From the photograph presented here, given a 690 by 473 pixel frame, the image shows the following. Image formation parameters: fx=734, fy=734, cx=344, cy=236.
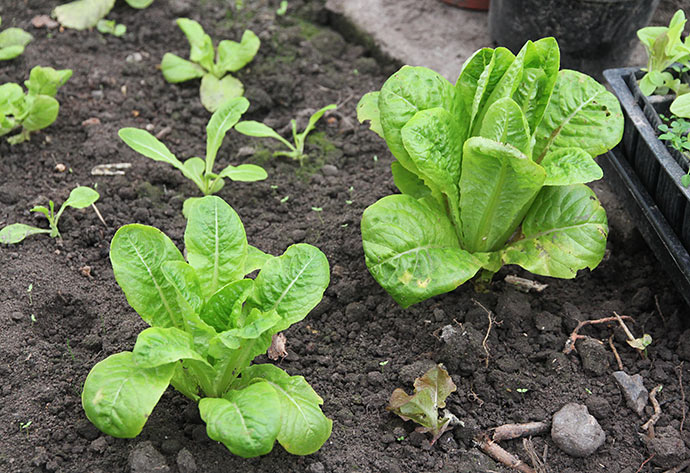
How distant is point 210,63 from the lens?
12.1 ft

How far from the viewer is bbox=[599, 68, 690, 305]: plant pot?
264cm

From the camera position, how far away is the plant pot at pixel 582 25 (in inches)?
136

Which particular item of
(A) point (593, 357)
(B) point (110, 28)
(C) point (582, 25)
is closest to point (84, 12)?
(B) point (110, 28)

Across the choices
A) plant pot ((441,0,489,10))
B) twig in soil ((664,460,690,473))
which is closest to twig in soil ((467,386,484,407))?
twig in soil ((664,460,690,473))

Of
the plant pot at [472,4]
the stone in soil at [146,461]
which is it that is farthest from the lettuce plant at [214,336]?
the plant pot at [472,4]

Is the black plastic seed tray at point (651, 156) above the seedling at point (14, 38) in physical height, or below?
above

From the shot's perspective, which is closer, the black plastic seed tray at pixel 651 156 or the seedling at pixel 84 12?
the black plastic seed tray at pixel 651 156

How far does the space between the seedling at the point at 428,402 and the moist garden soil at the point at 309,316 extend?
6cm

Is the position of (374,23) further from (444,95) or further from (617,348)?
(617,348)

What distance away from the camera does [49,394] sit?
7.77ft

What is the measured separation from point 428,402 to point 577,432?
0.49 m

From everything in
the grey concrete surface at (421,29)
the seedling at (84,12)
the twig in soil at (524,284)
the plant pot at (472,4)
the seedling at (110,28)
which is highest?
the plant pot at (472,4)

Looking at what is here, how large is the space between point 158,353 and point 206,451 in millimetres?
426

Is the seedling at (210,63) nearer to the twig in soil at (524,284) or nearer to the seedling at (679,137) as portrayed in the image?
the twig in soil at (524,284)
